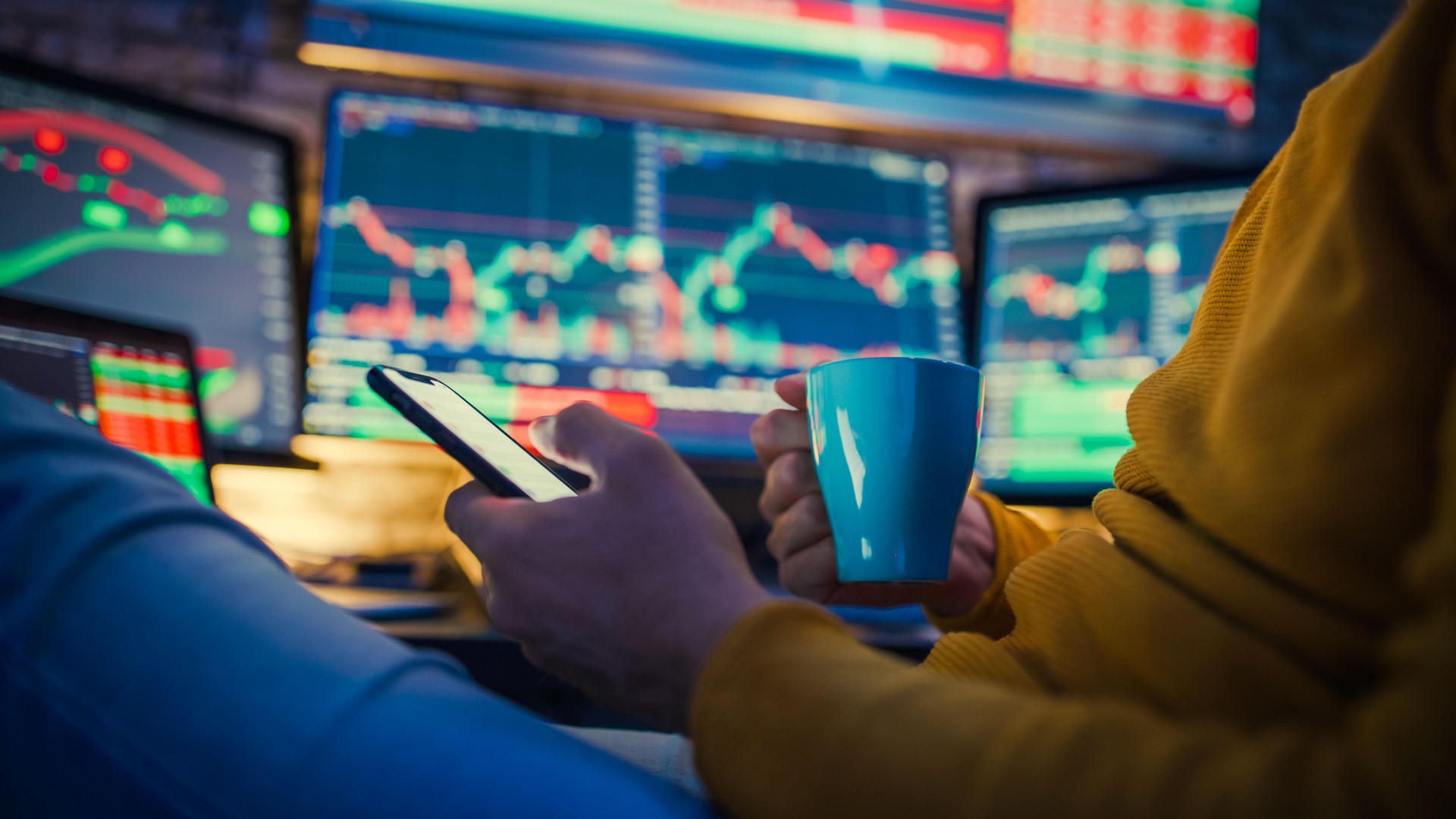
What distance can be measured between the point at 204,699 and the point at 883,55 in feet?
4.16

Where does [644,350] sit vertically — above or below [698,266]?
below

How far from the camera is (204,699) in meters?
0.26

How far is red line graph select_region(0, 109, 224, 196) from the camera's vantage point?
2.76ft

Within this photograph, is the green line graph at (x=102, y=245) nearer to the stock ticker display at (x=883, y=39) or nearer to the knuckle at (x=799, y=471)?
the stock ticker display at (x=883, y=39)

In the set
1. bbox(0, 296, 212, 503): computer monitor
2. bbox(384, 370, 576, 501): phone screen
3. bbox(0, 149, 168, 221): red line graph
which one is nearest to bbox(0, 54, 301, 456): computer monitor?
bbox(0, 149, 168, 221): red line graph

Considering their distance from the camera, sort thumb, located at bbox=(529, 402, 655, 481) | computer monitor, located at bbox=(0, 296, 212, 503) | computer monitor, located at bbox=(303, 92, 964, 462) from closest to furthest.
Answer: thumb, located at bbox=(529, 402, 655, 481) → computer monitor, located at bbox=(0, 296, 212, 503) → computer monitor, located at bbox=(303, 92, 964, 462)

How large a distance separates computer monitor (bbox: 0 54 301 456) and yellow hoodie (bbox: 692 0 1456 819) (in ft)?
2.83

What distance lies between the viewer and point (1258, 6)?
1.43 meters

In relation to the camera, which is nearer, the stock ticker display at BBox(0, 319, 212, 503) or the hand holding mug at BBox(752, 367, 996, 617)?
the hand holding mug at BBox(752, 367, 996, 617)

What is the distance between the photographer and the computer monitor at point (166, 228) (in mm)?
847

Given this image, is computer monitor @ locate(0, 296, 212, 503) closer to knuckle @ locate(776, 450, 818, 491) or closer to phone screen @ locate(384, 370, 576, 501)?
phone screen @ locate(384, 370, 576, 501)

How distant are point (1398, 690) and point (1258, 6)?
1648mm

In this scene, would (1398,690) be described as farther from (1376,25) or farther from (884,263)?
(1376,25)

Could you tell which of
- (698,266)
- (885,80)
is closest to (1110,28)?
(885,80)
